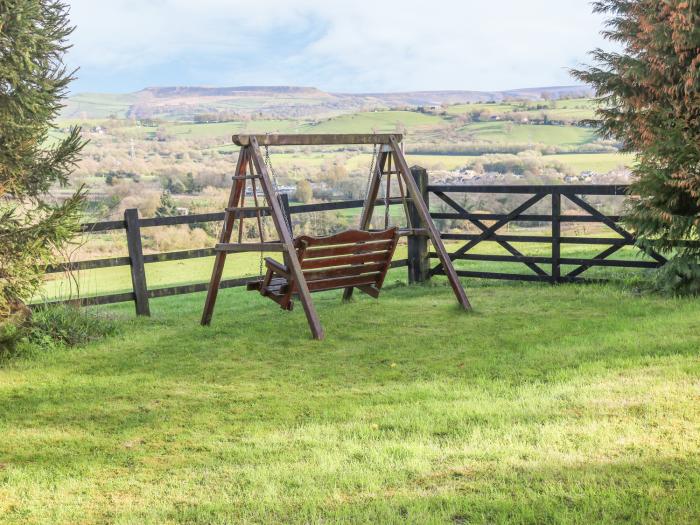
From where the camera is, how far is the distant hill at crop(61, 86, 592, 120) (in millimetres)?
78125

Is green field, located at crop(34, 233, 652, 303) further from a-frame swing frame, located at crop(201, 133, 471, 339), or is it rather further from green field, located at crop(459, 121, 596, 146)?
green field, located at crop(459, 121, 596, 146)

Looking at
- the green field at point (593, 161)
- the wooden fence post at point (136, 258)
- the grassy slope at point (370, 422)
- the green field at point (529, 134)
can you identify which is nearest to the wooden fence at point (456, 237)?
the wooden fence post at point (136, 258)

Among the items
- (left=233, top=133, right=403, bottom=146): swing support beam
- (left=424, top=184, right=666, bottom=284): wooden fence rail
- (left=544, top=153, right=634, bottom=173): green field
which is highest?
(left=233, top=133, right=403, bottom=146): swing support beam

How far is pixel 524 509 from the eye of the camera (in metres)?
4.04

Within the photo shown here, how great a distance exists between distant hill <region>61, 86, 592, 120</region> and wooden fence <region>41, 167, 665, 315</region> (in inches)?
2385

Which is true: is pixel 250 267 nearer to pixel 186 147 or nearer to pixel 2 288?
pixel 2 288

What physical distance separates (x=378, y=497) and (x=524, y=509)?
29.4 inches

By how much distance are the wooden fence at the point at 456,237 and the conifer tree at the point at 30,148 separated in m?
0.86

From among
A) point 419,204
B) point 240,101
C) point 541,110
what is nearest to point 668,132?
point 419,204

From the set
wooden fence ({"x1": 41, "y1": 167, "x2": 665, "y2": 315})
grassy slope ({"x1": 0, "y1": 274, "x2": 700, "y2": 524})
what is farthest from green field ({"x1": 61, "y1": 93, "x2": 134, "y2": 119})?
grassy slope ({"x1": 0, "y1": 274, "x2": 700, "y2": 524})

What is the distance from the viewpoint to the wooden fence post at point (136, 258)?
1034 cm

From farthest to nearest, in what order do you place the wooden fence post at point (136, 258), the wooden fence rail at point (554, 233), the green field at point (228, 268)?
the green field at point (228, 268)
the wooden fence rail at point (554, 233)
the wooden fence post at point (136, 258)

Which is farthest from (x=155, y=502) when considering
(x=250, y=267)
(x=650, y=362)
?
(x=250, y=267)

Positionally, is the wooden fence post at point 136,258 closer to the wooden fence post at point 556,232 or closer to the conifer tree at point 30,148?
the conifer tree at point 30,148
